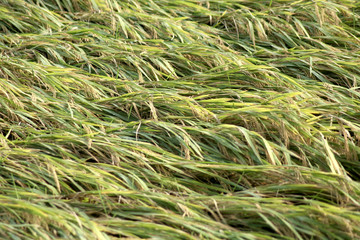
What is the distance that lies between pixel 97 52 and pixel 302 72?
51.4 inches

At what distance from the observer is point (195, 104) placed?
3180 millimetres

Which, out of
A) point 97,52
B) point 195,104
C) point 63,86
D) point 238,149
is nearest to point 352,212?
point 238,149

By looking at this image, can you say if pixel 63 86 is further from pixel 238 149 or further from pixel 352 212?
pixel 352 212

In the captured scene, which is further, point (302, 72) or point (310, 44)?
point (310, 44)

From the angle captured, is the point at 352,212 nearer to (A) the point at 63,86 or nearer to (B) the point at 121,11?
(A) the point at 63,86

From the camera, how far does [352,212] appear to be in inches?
88.2

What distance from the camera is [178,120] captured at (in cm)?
302

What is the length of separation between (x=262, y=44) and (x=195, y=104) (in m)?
1.22

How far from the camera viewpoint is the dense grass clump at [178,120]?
226 cm

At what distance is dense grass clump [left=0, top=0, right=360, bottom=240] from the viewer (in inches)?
89.0

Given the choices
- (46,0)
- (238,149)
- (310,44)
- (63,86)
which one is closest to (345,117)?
(238,149)

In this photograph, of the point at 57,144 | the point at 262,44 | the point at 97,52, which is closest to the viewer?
the point at 57,144

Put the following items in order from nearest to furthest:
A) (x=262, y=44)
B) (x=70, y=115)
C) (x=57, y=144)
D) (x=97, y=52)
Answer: (x=57, y=144)
(x=70, y=115)
(x=97, y=52)
(x=262, y=44)

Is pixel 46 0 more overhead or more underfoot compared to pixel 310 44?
more overhead
